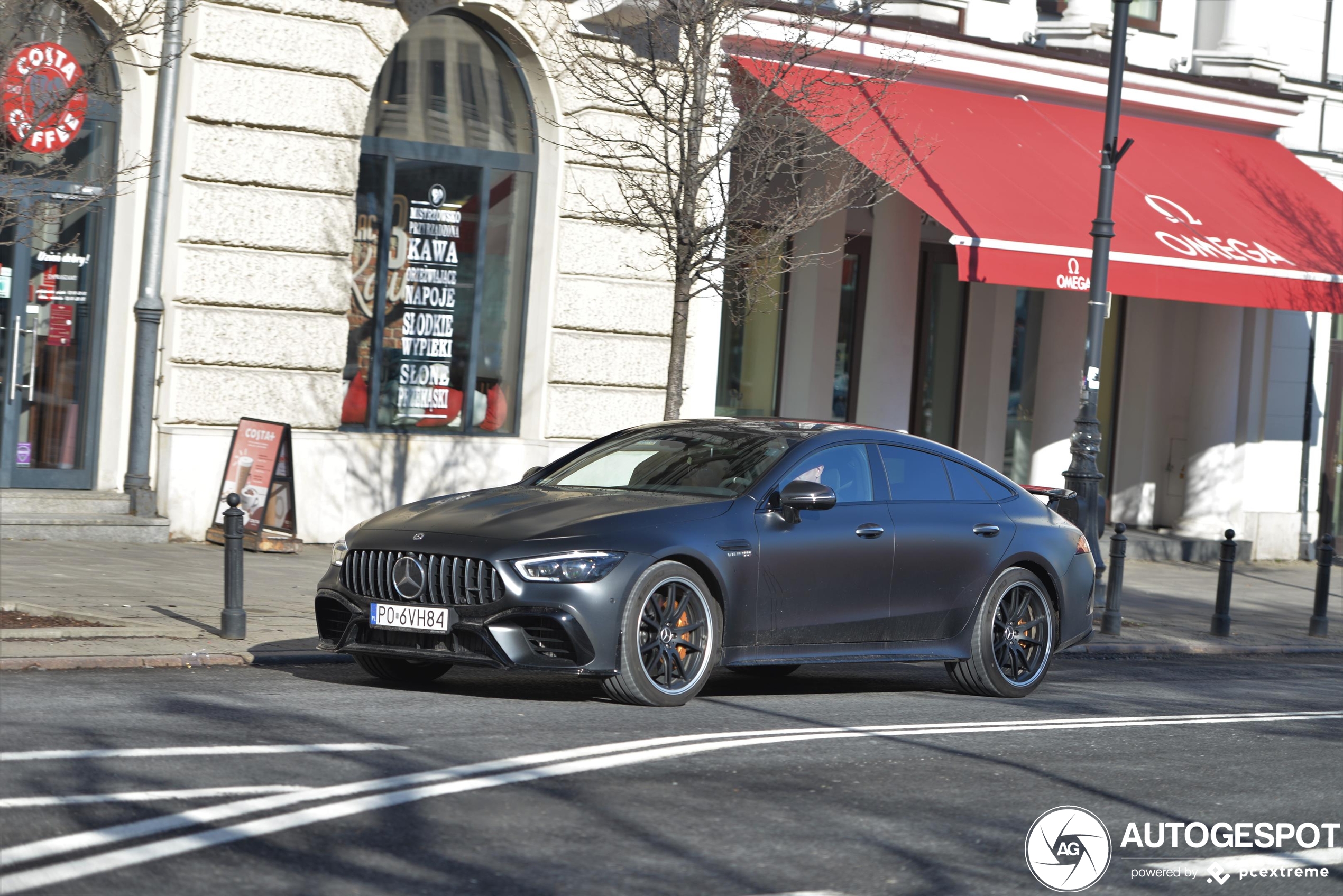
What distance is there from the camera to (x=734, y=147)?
13594mm

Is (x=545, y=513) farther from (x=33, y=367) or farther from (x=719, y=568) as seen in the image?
(x=33, y=367)

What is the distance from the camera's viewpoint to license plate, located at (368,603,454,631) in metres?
8.39

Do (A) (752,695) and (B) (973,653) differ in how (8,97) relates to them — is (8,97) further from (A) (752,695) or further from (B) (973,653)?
(B) (973,653)

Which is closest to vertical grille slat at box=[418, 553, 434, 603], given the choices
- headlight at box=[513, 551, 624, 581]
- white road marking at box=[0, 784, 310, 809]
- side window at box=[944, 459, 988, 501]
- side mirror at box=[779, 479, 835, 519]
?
headlight at box=[513, 551, 624, 581]

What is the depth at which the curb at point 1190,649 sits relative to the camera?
44.3ft

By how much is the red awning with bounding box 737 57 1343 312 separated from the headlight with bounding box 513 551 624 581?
7264mm

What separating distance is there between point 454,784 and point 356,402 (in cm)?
1009

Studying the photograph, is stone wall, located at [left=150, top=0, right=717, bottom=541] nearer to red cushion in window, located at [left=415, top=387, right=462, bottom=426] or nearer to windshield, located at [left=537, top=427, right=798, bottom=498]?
red cushion in window, located at [left=415, top=387, right=462, bottom=426]

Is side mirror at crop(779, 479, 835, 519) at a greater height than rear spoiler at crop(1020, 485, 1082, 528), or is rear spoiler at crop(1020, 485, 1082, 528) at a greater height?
side mirror at crop(779, 479, 835, 519)

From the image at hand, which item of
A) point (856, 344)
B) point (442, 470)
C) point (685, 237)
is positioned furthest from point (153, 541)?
point (856, 344)

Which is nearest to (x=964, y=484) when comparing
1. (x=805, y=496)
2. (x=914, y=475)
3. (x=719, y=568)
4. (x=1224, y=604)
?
(x=914, y=475)

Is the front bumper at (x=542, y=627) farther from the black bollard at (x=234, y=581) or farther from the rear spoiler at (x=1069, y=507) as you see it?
the rear spoiler at (x=1069, y=507)

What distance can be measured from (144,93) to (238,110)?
2.48 feet

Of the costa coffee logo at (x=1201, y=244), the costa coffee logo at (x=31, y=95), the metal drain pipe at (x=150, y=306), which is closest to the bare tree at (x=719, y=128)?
the costa coffee logo at (x=1201, y=244)
